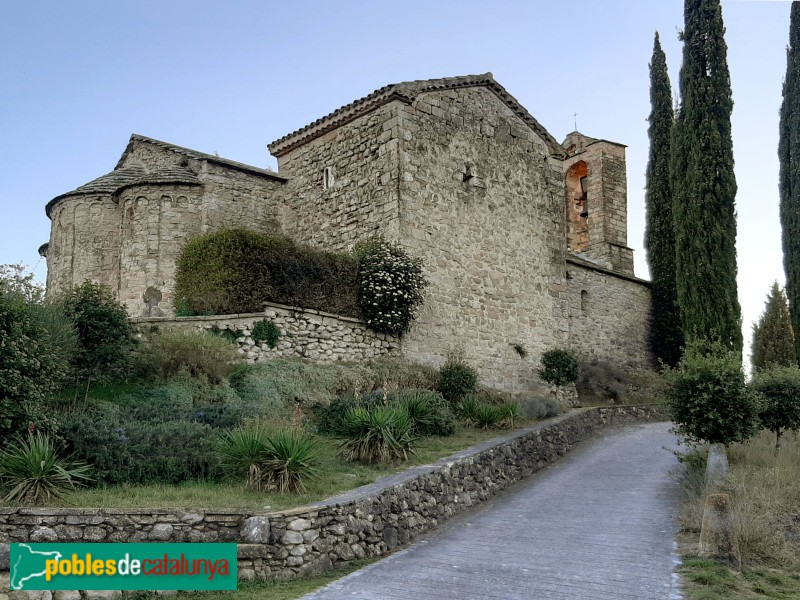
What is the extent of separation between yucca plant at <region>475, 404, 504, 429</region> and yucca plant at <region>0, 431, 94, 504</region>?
9542 millimetres

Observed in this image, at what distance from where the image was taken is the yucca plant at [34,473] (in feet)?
32.3

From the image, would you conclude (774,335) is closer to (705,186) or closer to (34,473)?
(705,186)

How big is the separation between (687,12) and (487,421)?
17.4 metres

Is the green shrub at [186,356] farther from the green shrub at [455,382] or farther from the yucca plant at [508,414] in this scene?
the yucca plant at [508,414]

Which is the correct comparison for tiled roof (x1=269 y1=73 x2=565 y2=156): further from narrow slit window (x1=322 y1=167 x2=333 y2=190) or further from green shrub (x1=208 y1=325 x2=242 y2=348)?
green shrub (x1=208 y1=325 x2=242 y2=348)

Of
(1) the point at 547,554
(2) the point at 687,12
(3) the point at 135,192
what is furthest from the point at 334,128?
(1) the point at 547,554

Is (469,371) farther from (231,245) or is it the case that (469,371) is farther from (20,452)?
(20,452)

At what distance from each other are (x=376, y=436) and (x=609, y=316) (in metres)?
17.3

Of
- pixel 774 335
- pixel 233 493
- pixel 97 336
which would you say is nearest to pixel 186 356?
pixel 97 336

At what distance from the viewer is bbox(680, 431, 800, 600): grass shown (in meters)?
9.01

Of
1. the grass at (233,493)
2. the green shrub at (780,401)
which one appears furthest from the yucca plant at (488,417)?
the green shrub at (780,401)

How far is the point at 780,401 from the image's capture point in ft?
54.0

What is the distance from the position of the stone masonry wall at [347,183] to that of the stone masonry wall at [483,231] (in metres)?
0.47

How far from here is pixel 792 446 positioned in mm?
16109
